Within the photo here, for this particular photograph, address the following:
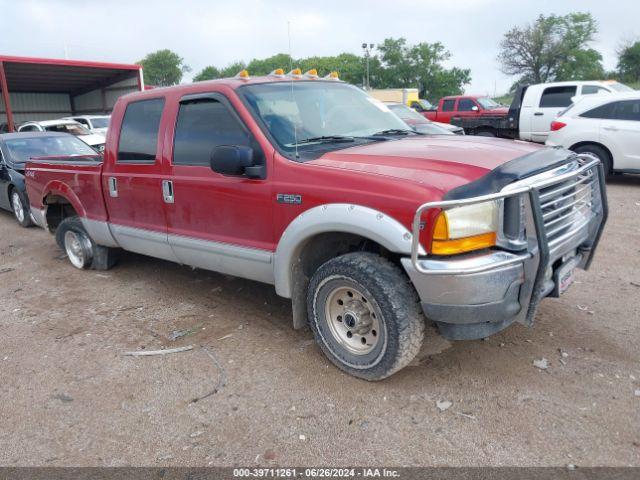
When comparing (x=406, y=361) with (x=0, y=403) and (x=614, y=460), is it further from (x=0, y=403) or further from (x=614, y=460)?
(x=0, y=403)

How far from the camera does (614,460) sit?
259 centimetres

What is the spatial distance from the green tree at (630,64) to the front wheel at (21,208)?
175 ft

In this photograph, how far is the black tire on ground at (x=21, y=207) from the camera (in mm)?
8570

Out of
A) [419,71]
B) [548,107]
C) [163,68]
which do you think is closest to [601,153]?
[548,107]

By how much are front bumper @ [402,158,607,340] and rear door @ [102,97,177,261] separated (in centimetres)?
249

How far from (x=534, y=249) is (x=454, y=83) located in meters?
72.4

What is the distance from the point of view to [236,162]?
3.48 m

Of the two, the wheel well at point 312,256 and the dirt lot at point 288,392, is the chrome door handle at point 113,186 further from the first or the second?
the wheel well at point 312,256

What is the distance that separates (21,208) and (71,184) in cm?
385

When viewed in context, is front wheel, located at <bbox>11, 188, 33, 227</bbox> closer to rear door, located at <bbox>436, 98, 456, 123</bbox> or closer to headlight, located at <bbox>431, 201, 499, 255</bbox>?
headlight, located at <bbox>431, 201, 499, 255</bbox>

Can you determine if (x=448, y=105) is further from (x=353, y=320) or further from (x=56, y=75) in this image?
(x=56, y=75)

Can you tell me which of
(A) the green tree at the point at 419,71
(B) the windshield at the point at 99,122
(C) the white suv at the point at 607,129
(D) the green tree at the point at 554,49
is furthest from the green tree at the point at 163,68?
(C) the white suv at the point at 607,129

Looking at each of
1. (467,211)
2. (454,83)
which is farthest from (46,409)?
(454,83)

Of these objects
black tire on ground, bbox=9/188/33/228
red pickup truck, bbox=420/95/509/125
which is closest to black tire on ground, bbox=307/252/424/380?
black tire on ground, bbox=9/188/33/228
